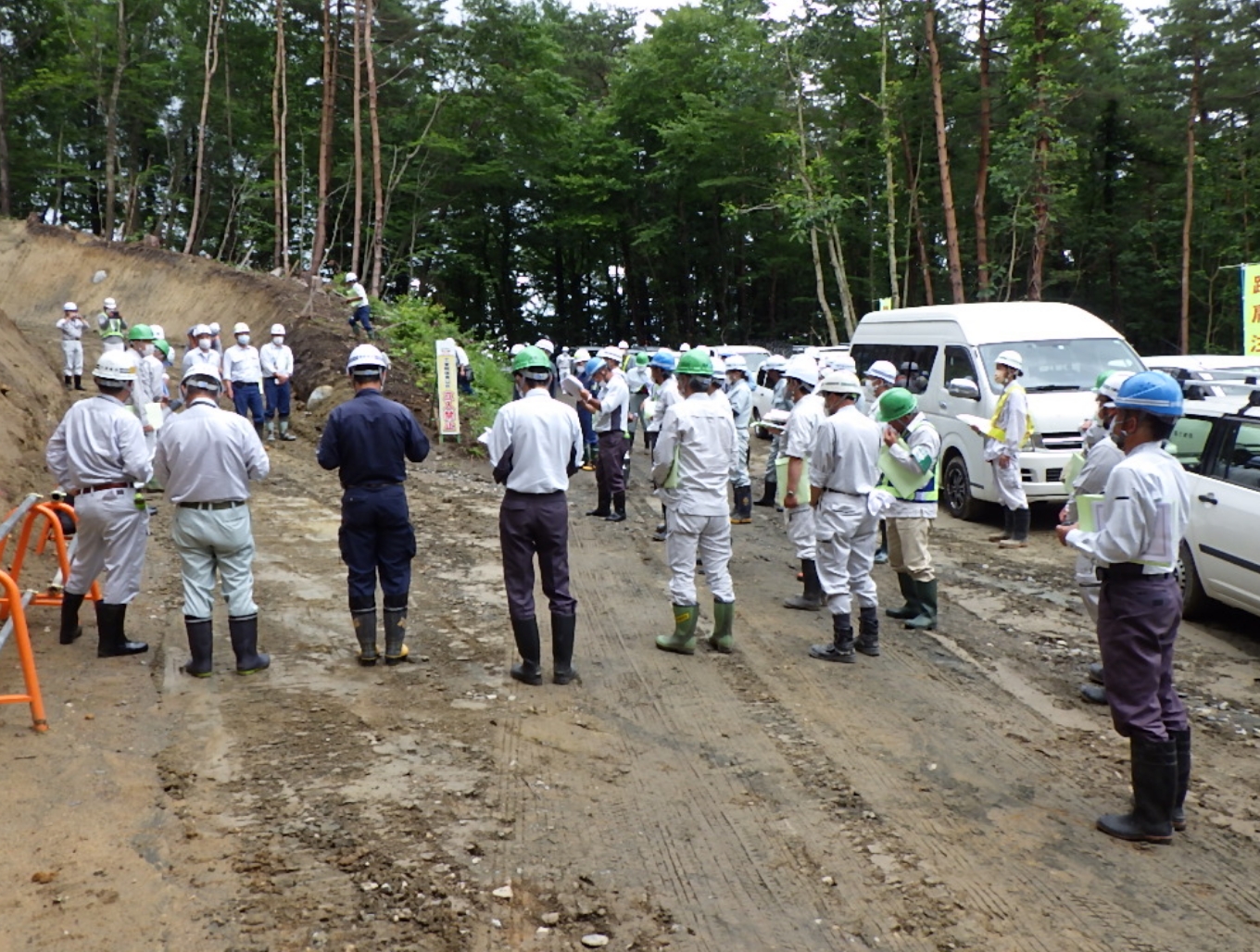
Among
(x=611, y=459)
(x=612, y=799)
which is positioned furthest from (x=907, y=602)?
(x=611, y=459)

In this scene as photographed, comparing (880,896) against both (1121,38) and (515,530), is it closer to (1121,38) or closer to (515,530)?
(515,530)

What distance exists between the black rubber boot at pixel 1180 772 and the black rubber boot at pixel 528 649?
3481 mm

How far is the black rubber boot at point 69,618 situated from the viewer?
6.73m

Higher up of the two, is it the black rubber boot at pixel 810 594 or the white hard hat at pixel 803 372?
the white hard hat at pixel 803 372

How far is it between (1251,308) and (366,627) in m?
15.7

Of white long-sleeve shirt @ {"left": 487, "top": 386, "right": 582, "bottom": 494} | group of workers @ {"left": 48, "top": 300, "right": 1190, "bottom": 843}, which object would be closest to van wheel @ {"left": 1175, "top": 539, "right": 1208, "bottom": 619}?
group of workers @ {"left": 48, "top": 300, "right": 1190, "bottom": 843}

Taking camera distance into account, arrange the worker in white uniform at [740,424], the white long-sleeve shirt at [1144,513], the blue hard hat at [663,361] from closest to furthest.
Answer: the white long-sleeve shirt at [1144,513], the blue hard hat at [663,361], the worker in white uniform at [740,424]

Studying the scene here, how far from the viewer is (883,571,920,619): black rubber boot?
26.5 ft

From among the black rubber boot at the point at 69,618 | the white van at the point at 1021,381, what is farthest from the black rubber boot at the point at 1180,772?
the white van at the point at 1021,381

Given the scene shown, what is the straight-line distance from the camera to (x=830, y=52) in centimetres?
2877

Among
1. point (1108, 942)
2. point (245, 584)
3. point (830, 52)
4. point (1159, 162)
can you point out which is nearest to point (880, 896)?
point (1108, 942)

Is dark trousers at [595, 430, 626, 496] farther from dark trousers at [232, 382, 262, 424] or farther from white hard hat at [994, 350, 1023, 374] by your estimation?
dark trousers at [232, 382, 262, 424]

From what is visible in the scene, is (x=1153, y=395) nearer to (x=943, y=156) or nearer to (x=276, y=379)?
(x=276, y=379)

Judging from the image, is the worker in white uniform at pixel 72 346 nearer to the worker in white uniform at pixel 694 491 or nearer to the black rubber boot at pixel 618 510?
the black rubber boot at pixel 618 510
